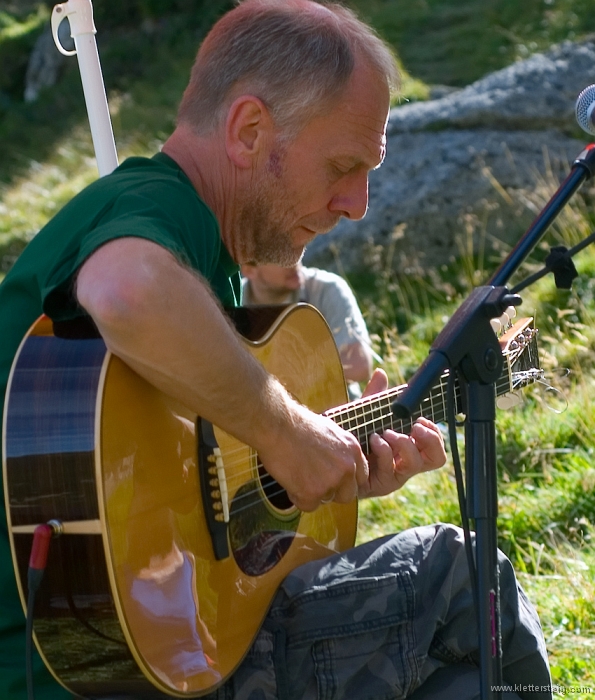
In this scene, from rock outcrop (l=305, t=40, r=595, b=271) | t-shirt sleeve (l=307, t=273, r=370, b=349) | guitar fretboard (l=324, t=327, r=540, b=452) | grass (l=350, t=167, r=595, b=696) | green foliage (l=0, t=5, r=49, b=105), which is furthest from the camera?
green foliage (l=0, t=5, r=49, b=105)

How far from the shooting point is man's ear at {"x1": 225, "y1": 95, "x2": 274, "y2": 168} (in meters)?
2.11

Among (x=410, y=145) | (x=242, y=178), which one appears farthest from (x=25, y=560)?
(x=410, y=145)

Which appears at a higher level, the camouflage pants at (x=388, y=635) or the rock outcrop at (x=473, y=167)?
the rock outcrop at (x=473, y=167)

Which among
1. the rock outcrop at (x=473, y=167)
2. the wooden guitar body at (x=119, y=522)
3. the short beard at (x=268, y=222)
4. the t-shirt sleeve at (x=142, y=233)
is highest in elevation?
the rock outcrop at (x=473, y=167)

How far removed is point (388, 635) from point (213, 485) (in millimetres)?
491

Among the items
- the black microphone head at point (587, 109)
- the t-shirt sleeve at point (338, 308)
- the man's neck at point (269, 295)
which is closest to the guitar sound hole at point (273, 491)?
the black microphone head at point (587, 109)

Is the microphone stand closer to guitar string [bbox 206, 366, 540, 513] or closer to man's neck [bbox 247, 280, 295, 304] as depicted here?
guitar string [bbox 206, 366, 540, 513]

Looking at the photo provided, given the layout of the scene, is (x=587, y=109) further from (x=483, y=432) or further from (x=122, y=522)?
(x=122, y=522)

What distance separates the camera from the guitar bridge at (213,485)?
2.07 m

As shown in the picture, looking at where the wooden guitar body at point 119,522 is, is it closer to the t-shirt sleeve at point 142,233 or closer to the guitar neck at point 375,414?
the t-shirt sleeve at point 142,233

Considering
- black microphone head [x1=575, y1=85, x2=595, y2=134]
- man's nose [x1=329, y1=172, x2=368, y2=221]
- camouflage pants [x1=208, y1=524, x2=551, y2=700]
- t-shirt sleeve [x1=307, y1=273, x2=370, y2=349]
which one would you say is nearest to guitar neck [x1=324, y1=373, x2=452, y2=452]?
camouflage pants [x1=208, y1=524, x2=551, y2=700]

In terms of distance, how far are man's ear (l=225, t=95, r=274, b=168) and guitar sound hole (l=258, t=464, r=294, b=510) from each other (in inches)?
26.9

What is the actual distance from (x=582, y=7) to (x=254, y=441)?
9515 mm

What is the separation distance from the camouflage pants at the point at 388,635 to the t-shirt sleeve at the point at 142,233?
2.49 ft
